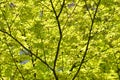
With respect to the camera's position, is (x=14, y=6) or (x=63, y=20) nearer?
(x=63, y=20)

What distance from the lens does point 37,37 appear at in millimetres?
9148

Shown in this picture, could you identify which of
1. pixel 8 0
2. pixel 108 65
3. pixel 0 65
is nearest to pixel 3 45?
pixel 0 65

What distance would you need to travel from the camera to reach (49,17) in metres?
10.2

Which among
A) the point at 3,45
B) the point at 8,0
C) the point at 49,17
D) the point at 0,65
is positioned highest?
the point at 8,0

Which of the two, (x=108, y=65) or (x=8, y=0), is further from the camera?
(x=108, y=65)

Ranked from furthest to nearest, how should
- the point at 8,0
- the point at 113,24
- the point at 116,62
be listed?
the point at 113,24 < the point at 116,62 < the point at 8,0

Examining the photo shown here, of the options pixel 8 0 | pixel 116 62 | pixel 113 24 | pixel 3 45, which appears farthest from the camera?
pixel 113 24

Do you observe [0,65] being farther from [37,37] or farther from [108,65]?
[108,65]

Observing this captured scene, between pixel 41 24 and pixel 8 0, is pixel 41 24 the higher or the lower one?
the lower one

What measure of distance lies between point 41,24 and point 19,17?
102 cm

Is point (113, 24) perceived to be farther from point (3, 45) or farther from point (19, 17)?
point (3, 45)

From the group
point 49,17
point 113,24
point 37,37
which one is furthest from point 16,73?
point 113,24

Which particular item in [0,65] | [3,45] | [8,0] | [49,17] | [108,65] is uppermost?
[8,0]

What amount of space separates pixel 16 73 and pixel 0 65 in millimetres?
669
